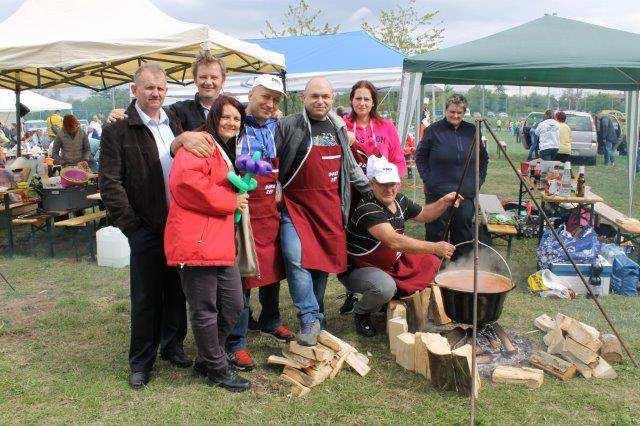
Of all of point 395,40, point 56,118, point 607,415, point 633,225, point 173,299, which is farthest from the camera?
point 395,40

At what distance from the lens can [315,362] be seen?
3299 mm

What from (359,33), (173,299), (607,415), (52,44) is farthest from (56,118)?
(607,415)

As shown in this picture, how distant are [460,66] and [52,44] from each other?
4.36 meters

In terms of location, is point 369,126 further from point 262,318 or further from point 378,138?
point 262,318

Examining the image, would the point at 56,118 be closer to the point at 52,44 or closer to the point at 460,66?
the point at 52,44

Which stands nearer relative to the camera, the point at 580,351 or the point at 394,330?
the point at 580,351

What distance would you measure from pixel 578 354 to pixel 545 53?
366cm

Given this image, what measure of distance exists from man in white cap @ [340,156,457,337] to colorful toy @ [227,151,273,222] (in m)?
0.92

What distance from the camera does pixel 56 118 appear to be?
14.1 metres

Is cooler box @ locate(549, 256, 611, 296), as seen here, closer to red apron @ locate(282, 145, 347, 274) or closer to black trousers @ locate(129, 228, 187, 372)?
red apron @ locate(282, 145, 347, 274)

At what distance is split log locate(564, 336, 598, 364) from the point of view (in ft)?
11.2

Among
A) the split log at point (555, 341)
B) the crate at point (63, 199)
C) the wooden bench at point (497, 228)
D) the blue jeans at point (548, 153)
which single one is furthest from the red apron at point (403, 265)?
the blue jeans at point (548, 153)

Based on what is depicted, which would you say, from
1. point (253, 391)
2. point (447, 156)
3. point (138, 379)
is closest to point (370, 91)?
point (447, 156)

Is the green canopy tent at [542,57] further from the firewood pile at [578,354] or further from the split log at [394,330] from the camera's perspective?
the split log at [394,330]
